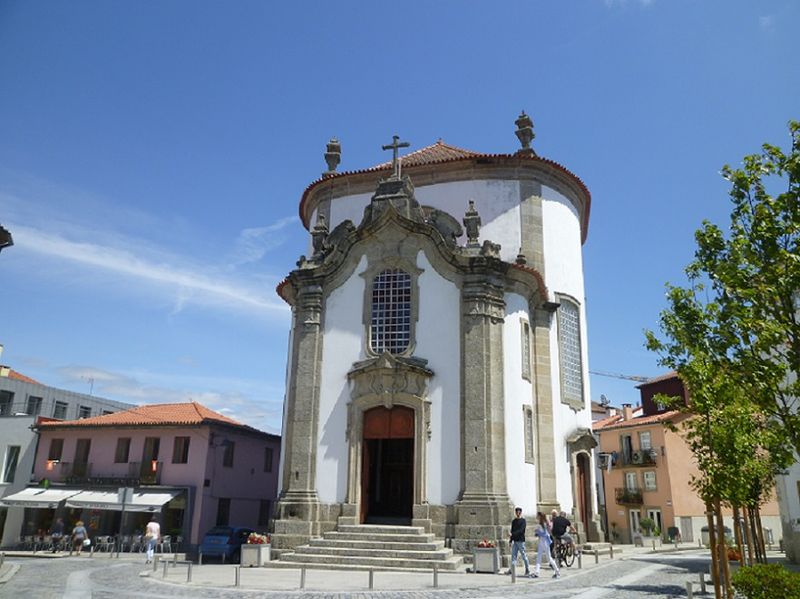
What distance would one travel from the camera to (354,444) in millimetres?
19562

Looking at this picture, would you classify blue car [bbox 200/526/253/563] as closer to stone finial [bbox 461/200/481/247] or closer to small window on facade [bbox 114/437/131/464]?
small window on facade [bbox 114/437/131/464]

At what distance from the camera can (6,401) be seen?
3759 cm

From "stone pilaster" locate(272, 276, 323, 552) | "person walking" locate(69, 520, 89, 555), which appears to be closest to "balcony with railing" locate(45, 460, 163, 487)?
"person walking" locate(69, 520, 89, 555)

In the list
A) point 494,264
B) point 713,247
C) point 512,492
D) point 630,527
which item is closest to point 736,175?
point 713,247

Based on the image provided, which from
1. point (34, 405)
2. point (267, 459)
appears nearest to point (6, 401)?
point (34, 405)

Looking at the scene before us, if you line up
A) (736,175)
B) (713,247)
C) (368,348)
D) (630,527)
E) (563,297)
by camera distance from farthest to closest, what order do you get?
(630,527)
(563,297)
(368,348)
(713,247)
(736,175)

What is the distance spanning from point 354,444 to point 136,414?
17377 millimetres

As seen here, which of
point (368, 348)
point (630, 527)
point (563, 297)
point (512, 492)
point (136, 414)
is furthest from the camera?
point (630, 527)

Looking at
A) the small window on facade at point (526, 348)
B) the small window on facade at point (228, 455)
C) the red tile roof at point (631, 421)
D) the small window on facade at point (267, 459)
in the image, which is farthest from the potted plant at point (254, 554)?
the red tile roof at point (631, 421)

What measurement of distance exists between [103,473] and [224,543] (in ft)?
32.7

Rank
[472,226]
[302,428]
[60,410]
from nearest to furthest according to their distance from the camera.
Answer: [302,428] → [472,226] → [60,410]

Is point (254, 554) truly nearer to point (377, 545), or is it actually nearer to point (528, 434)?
point (377, 545)

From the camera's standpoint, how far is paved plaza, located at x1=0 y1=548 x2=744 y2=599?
13.0 meters

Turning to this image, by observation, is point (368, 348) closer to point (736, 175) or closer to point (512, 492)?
point (512, 492)
